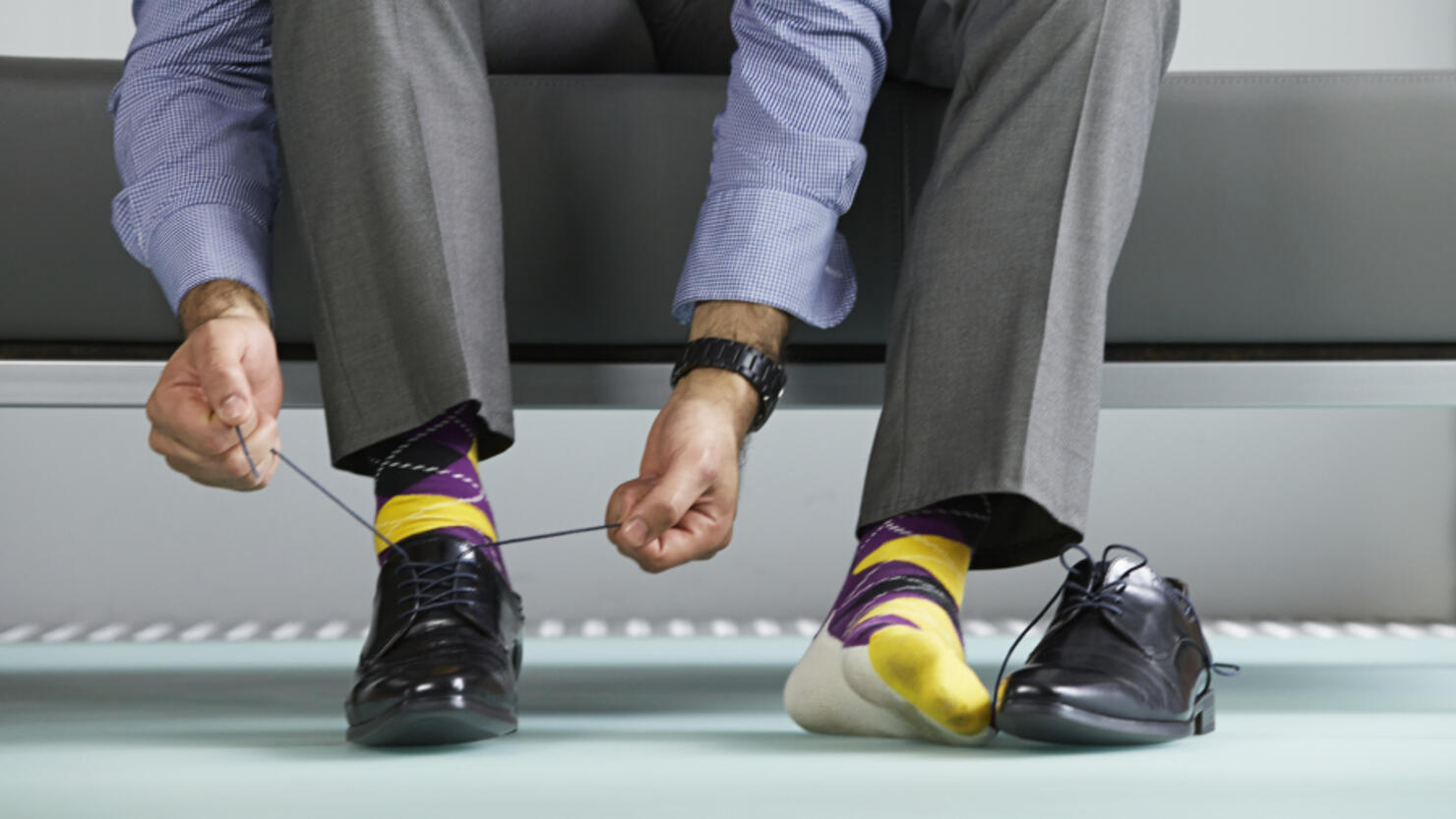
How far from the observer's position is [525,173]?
1005mm

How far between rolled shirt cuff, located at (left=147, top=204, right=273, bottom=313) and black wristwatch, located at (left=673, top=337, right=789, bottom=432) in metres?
0.29

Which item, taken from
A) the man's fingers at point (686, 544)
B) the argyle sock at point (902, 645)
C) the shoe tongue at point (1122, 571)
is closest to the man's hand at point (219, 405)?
the man's fingers at point (686, 544)

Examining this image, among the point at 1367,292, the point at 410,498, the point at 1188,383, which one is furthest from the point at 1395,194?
the point at 410,498

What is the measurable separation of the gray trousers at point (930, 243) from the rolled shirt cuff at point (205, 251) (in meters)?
0.07

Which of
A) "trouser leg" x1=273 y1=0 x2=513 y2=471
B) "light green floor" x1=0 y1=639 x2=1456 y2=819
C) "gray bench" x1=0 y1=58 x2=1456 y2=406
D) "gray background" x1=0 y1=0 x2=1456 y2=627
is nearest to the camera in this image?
"light green floor" x1=0 y1=639 x2=1456 y2=819

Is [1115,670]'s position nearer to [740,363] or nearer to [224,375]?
[740,363]

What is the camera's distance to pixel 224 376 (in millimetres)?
694

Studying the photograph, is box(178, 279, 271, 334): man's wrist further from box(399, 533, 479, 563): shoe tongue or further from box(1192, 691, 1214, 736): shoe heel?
box(1192, 691, 1214, 736): shoe heel

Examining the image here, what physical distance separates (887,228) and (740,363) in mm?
272

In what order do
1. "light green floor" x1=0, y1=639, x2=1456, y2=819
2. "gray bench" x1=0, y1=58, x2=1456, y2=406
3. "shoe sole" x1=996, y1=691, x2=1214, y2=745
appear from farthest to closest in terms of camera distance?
1. "gray bench" x1=0, y1=58, x2=1456, y2=406
2. "shoe sole" x1=996, y1=691, x2=1214, y2=745
3. "light green floor" x1=0, y1=639, x2=1456, y2=819

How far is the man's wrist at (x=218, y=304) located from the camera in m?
0.82

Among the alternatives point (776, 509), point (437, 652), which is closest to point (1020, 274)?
point (437, 652)

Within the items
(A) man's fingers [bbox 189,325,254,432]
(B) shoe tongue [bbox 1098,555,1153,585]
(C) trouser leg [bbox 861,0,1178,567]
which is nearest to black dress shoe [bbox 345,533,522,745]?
(A) man's fingers [bbox 189,325,254,432]

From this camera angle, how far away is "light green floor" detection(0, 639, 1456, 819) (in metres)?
0.52
